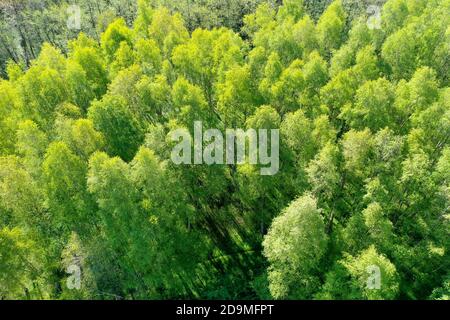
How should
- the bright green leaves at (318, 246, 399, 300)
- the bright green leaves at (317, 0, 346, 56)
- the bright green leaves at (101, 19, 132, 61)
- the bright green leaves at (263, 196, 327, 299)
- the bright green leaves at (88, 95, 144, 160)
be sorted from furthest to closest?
the bright green leaves at (317, 0, 346, 56) → the bright green leaves at (101, 19, 132, 61) → the bright green leaves at (88, 95, 144, 160) → the bright green leaves at (263, 196, 327, 299) → the bright green leaves at (318, 246, 399, 300)

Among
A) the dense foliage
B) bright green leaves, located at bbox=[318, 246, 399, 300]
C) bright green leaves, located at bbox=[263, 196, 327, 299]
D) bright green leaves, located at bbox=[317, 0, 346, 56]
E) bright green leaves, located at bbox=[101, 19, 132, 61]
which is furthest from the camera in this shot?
bright green leaves, located at bbox=[317, 0, 346, 56]

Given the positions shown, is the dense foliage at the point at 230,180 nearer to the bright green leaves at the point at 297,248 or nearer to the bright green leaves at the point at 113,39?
the bright green leaves at the point at 297,248

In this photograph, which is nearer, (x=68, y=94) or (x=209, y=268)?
(x=209, y=268)

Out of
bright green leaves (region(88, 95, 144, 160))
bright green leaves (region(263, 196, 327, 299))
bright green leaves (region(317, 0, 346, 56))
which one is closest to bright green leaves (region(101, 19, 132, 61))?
bright green leaves (region(88, 95, 144, 160))

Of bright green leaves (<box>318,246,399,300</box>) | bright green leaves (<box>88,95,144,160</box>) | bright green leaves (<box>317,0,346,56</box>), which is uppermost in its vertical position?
bright green leaves (<box>317,0,346,56</box>)

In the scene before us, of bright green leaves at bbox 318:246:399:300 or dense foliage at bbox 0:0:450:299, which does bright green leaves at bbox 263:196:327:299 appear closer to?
dense foliage at bbox 0:0:450:299

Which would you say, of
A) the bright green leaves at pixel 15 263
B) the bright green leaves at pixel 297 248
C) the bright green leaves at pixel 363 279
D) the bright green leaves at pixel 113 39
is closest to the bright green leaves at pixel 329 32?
the bright green leaves at pixel 113 39

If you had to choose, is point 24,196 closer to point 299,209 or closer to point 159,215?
point 159,215
